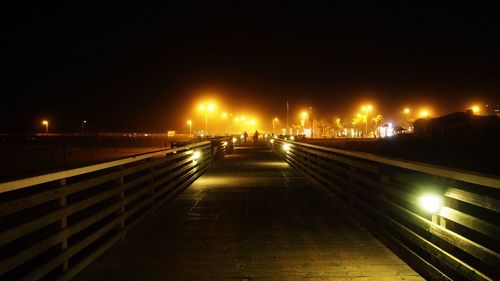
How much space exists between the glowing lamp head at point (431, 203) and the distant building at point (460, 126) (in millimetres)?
37933

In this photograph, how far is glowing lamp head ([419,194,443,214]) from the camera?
5.16 metres

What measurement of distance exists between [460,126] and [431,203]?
147 ft

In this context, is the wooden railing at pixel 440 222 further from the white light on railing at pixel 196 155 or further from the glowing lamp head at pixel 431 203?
the white light on railing at pixel 196 155

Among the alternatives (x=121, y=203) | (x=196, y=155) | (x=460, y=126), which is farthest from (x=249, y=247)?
(x=460, y=126)

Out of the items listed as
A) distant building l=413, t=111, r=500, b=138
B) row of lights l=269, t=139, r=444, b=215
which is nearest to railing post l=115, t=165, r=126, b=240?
row of lights l=269, t=139, r=444, b=215

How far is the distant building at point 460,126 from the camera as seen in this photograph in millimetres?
41775

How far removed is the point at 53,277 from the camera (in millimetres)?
5043

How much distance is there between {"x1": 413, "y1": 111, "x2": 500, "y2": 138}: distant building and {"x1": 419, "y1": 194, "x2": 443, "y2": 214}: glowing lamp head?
3793 centimetres

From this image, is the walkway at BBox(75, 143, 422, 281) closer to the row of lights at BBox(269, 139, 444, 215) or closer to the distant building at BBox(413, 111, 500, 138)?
the row of lights at BBox(269, 139, 444, 215)

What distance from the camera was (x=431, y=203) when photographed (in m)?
5.32

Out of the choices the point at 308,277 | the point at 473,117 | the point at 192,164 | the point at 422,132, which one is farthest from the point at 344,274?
the point at 422,132

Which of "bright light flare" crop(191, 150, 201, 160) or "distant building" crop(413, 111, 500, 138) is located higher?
"distant building" crop(413, 111, 500, 138)

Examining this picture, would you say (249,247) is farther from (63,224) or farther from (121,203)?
(63,224)

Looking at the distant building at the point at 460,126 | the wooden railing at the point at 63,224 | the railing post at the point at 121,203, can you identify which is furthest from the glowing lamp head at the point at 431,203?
the distant building at the point at 460,126
